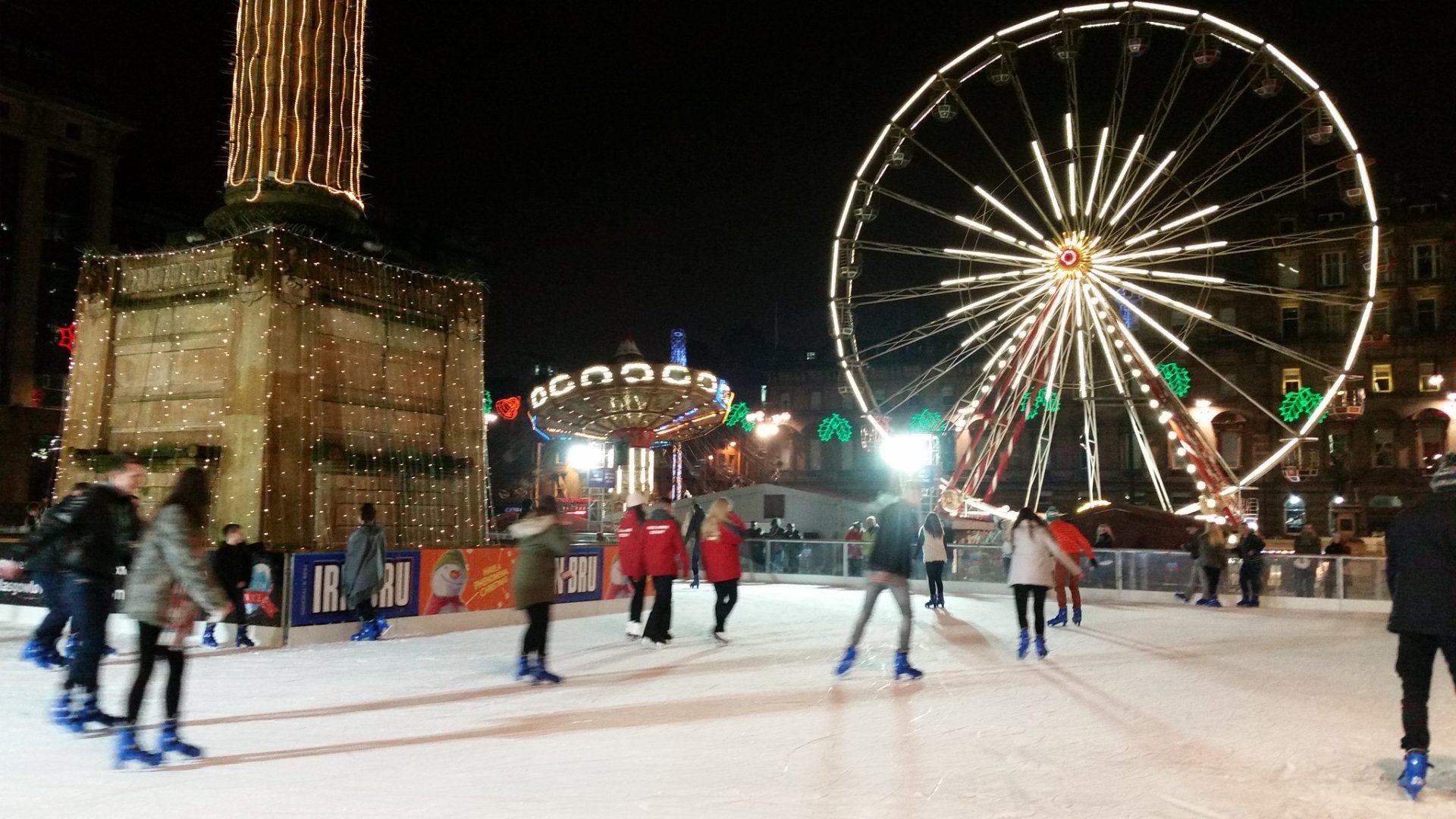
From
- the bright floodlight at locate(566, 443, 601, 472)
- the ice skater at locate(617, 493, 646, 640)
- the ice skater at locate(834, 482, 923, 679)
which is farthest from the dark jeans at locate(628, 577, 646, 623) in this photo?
the bright floodlight at locate(566, 443, 601, 472)

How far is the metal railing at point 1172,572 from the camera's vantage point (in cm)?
1850

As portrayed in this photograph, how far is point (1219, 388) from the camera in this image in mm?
59438

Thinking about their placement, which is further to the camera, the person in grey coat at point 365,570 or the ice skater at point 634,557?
the ice skater at point 634,557

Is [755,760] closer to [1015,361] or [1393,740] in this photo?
[1393,740]

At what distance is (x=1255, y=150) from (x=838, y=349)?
917 cm

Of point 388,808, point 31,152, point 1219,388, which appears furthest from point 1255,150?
point 31,152

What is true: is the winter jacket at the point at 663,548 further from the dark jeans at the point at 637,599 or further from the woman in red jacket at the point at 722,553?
the dark jeans at the point at 637,599

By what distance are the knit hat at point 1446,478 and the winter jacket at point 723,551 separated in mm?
7262

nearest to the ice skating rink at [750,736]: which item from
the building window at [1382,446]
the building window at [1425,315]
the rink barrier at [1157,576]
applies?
the rink barrier at [1157,576]

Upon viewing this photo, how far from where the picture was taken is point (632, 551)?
41.0ft

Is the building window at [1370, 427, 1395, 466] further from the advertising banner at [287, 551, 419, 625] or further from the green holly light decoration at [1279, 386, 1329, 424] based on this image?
the advertising banner at [287, 551, 419, 625]

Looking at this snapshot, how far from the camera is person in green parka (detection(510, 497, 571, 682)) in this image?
30.6 ft

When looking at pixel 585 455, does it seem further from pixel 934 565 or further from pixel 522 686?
pixel 522 686

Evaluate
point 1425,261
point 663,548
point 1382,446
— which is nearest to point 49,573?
point 663,548
